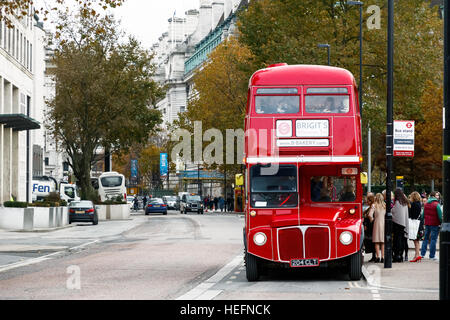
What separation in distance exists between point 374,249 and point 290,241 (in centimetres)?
602

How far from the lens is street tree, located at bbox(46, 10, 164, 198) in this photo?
60.6 metres

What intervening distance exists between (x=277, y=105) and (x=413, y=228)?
23.3 ft

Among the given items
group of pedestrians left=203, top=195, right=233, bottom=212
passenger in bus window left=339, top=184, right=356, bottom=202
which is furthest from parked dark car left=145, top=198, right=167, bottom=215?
passenger in bus window left=339, top=184, right=356, bottom=202

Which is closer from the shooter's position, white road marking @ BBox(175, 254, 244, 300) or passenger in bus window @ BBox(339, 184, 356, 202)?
white road marking @ BBox(175, 254, 244, 300)

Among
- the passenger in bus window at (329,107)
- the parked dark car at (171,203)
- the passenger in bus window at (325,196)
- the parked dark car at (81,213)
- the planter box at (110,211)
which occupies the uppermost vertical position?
the passenger in bus window at (329,107)

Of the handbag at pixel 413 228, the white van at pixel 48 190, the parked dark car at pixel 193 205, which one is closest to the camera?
the handbag at pixel 413 228

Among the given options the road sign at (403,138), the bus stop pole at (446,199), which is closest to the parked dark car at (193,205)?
the road sign at (403,138)

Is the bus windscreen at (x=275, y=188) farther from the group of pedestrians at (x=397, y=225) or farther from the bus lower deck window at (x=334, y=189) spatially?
the group of pedestrians at (x=397, y=225)

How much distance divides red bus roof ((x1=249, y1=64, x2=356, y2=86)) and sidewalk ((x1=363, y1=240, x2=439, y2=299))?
12.9 ft

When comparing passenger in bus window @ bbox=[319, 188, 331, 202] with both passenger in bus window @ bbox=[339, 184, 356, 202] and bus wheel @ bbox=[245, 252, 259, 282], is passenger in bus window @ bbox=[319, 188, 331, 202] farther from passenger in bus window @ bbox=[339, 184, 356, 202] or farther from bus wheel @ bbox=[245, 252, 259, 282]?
bus wheel @ bbox=[245, 252, 259, 282]

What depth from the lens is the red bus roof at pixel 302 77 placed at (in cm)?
1786

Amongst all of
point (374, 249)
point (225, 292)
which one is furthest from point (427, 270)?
point (225, 292)

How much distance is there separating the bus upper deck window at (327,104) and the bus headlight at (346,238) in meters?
2.47

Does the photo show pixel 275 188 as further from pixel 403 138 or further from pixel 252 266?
pixel 403 138
